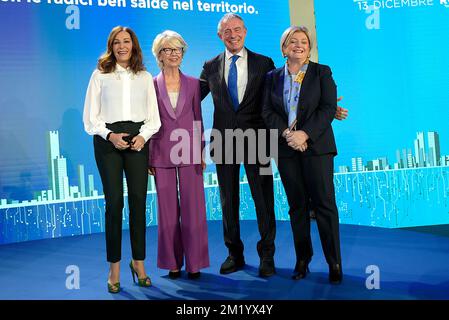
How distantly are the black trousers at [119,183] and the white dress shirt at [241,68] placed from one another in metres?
0.68

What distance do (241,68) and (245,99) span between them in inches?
8.5

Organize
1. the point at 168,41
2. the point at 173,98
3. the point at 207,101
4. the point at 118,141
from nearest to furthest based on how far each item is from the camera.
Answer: the point at 118,141 < the point at 168,41 < the point at 173,98 < the point at 207,101

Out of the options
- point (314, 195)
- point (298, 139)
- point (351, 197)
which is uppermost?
point (298, 139)

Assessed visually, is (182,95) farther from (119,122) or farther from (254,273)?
(254,273)

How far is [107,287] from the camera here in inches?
110

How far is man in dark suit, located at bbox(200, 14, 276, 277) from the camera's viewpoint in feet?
9.56

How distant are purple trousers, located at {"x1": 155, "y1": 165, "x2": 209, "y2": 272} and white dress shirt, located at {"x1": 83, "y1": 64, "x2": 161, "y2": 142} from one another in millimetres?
379

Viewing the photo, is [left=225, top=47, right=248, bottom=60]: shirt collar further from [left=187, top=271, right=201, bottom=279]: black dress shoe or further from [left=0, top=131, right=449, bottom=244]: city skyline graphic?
[left=0, top=131, right=449, bottom=244]: city skyline graphic

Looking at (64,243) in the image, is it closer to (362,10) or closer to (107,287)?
(107,287)

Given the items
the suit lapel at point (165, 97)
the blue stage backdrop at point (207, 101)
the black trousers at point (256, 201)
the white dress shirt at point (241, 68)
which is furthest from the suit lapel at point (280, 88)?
the blue stage backdrop at point (207, 101)

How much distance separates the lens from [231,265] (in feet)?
10.0

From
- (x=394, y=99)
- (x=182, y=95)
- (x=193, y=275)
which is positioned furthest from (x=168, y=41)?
(x=394, y=99)

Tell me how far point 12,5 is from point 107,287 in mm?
3167
